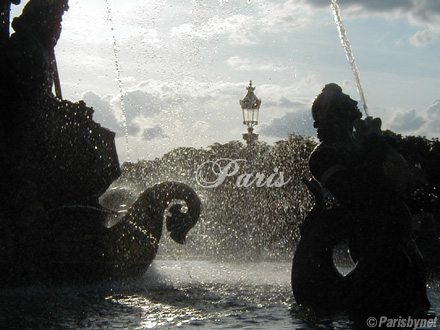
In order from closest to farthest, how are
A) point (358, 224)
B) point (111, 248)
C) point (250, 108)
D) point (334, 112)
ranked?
1. point (358, 224)
2. point (334, 112)
3. point (111, 248)
4. point (250, 108)

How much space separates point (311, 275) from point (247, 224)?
13616 millimetres

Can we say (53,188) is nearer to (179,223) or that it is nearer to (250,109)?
(179,223)

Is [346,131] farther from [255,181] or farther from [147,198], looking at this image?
[255,181]

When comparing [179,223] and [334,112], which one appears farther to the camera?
[179,223]

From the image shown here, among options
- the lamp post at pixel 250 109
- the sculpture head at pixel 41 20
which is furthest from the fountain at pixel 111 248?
the lamp post at pixel 250 109

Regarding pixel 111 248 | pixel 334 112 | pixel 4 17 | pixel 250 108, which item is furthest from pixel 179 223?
pixel 250 108

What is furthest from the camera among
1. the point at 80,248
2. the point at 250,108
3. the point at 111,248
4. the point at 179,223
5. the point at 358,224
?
the point at 250,108

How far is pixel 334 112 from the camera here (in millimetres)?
5117

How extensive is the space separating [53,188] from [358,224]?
3185 millimetres

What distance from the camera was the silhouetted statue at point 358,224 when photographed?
468 cm

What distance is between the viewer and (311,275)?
16.4ft

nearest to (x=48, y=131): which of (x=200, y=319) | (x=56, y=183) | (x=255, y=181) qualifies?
(x=56, y=183)

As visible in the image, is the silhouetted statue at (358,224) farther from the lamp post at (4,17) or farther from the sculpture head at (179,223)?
the lamp post at (4,17)

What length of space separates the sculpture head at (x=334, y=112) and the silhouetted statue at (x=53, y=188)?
234cm
